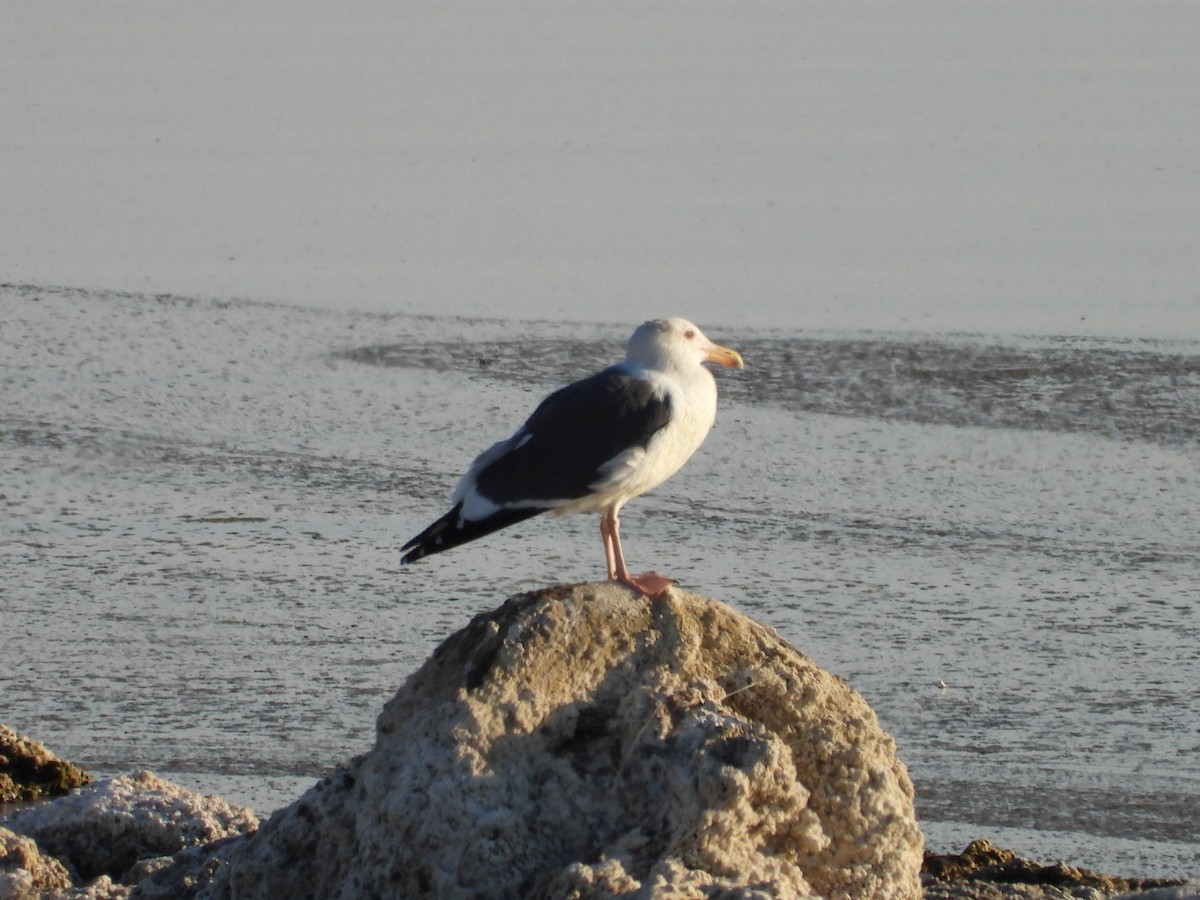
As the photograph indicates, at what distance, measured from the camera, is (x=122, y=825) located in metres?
5.95

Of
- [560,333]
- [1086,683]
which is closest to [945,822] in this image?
[1086,683]

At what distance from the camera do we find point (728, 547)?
8.35 meters

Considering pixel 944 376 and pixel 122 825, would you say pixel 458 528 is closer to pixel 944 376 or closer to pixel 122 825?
pixel 122 825

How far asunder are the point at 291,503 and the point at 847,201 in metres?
4.43

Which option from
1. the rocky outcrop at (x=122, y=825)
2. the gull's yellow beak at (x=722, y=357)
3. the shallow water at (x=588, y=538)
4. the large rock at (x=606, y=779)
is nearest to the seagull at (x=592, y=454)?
the gull's yellow beak at (x=722, y=357)

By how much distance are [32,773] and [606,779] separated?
2579mm

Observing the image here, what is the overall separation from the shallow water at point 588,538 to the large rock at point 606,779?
1.65m

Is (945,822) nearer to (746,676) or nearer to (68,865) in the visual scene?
(746,676)

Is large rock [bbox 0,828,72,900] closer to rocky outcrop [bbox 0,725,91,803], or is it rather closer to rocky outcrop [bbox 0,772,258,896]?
rocky outcrop [bbox 0,772,258,896]

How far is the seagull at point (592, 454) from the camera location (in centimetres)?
526

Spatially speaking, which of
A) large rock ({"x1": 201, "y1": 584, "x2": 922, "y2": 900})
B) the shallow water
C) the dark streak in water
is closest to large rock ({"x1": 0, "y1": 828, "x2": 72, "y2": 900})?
large rock ({"x1": 201, "y1": 584, "x2": 922, "y2": 900})

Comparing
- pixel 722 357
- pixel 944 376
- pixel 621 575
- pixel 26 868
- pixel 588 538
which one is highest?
pixel 722 357

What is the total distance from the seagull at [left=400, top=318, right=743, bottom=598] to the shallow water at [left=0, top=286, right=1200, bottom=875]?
5.15 feet

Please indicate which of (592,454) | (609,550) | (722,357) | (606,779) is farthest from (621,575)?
(722,357)
